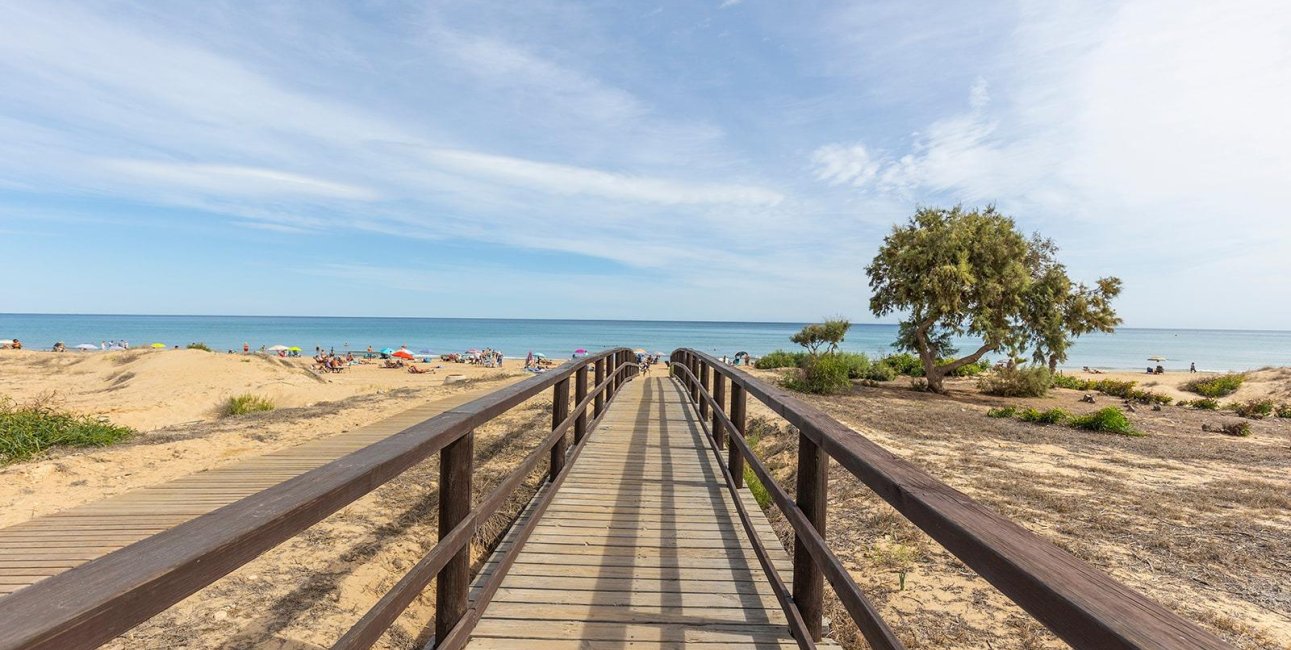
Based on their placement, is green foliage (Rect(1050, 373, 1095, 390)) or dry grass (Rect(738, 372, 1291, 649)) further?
green foliage (Rect(1050, 373, 1095, 390))

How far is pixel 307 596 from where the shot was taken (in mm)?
3947

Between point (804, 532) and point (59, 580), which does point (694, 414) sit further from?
point (59, 580)

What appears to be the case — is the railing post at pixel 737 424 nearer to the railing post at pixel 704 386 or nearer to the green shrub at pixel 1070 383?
the railing post at pixel 704 386

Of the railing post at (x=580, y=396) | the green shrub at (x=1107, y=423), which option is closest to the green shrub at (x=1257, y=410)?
the green shrub at (x=1107, y=423)

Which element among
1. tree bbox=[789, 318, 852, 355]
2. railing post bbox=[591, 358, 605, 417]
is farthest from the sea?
railing post bbox=[591, 358, 605, 417]

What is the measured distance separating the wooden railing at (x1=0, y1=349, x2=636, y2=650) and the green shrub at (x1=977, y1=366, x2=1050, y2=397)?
66.3 ft

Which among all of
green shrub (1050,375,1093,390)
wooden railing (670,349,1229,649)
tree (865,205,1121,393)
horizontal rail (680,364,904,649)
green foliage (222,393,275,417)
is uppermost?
tree (865,205,1121,393)

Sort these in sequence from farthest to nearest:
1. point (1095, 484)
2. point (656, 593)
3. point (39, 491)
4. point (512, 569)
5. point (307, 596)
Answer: point (1095, 484) < point (39, 491) < point (307, 596) < point (512, 569) < point (656, 593)

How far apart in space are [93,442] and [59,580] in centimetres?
968

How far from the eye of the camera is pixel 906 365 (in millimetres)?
25281

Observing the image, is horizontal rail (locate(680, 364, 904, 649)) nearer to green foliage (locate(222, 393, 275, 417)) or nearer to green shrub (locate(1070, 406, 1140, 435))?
green shrub (locate(1070, 406, 1140, 435))

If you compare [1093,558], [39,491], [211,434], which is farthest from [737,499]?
[211,434]

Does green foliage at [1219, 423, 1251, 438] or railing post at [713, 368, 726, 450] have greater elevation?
railing post at [713, 368, 726, 450]

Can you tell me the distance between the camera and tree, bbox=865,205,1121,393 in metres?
17.8
